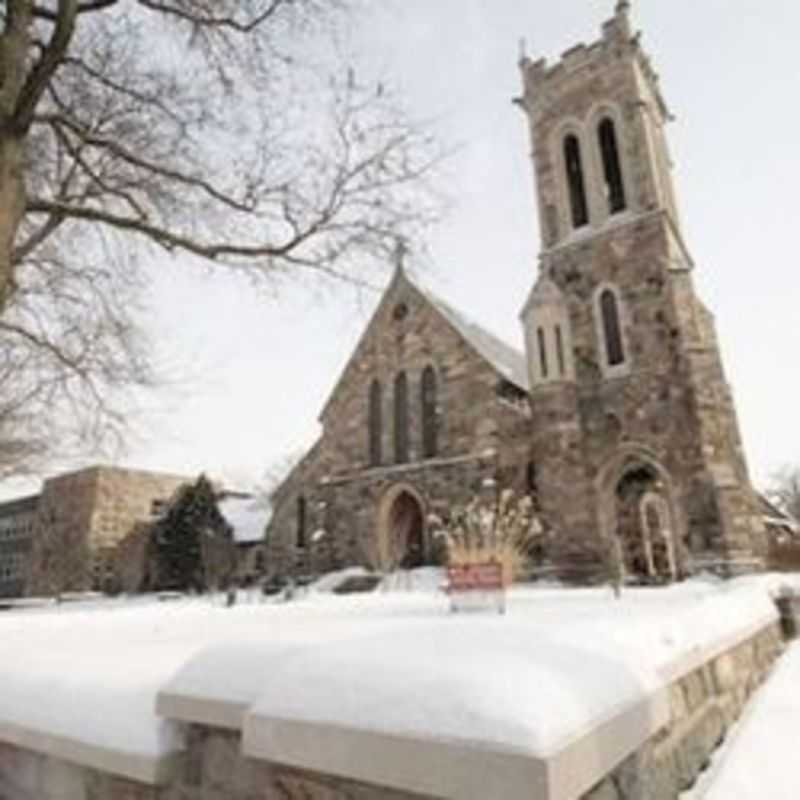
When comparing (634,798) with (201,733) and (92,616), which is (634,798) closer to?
(201,733)

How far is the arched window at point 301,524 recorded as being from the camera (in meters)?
22.9

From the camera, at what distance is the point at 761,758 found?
347cm

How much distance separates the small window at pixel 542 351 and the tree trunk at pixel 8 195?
1521 cm

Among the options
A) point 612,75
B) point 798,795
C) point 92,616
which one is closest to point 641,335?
point 612,75

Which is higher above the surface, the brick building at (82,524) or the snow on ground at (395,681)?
the brick building at (82,524)

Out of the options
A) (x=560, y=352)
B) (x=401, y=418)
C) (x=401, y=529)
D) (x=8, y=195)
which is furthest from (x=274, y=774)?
(x=401, y=418)

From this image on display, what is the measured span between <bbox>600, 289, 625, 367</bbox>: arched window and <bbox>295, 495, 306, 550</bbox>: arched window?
1112cm

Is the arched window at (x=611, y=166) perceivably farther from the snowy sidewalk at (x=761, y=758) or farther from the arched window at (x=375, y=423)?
the snowy sidewalk at (x=761, y=758)

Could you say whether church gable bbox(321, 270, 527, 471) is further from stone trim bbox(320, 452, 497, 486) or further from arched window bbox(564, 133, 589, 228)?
arched window bbox(564, 133, 589, 228)

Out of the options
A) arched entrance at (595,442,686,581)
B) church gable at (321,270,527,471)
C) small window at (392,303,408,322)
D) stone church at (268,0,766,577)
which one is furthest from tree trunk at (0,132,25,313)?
small window at (392,303,408,322)

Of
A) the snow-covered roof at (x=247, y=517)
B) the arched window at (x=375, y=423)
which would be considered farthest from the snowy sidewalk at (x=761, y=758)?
the snow-covered roof at (x=247, y=517)

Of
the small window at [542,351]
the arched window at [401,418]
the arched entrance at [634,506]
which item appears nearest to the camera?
the arched entrance at [634,506]

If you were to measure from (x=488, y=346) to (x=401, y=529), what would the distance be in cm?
719

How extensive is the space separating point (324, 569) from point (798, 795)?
19411 millimetres
